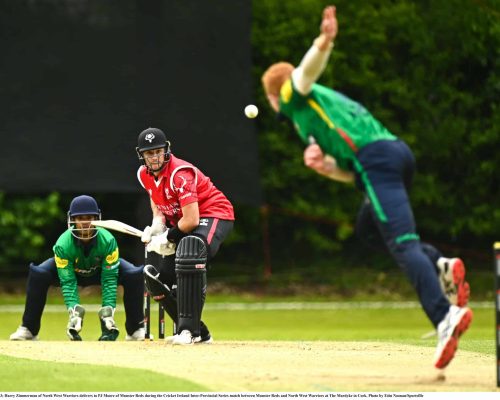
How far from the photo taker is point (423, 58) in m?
18.6

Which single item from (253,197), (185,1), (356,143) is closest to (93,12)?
(185,1)

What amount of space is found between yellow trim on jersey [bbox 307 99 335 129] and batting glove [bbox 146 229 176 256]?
7.17 ft

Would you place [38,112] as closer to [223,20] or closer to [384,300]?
[223,20]

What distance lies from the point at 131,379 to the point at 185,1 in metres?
9.72

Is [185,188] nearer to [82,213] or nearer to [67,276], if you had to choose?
[82,213]

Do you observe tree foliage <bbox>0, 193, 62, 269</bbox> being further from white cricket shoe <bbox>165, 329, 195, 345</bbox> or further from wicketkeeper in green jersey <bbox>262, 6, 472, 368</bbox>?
wicketkeeper in green jersey <bbox>262, 6, 472, 368</bbox>

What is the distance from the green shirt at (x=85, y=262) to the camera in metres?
9.18

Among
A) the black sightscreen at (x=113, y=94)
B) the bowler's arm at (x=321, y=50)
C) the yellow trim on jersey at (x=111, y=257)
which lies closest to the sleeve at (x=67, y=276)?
the yellow trim on jersey at (x=111, y=257)

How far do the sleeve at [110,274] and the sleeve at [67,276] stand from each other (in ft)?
0.75

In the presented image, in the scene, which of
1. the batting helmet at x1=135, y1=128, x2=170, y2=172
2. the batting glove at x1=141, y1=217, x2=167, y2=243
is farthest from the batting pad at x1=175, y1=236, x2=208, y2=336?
the batting helmet at x1=135, y1=128, x2=170, y2=172

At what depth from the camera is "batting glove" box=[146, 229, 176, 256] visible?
8.05 m

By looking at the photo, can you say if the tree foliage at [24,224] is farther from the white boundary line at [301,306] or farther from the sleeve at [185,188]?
the sleeve at [185,188]

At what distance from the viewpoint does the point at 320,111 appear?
240 inches

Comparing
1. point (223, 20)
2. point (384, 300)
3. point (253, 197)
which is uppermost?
point (223, 20)
